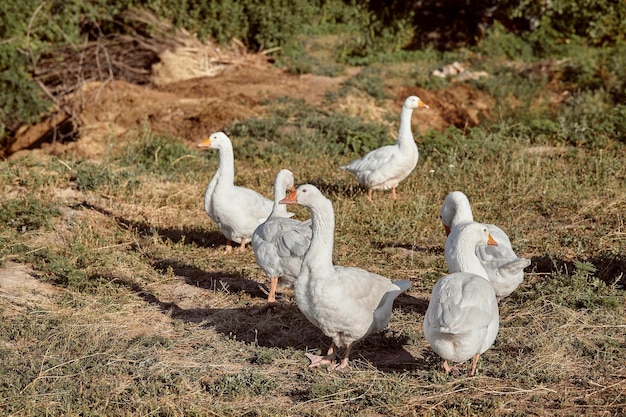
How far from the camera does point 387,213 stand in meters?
9.75

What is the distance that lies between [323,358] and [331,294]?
61cm

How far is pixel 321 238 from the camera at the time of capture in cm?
608

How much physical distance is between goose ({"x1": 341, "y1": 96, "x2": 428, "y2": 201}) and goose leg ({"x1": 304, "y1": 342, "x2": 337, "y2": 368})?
13.5 ft

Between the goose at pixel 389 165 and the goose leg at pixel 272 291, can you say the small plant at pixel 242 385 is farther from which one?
the goose at pixel 389 165

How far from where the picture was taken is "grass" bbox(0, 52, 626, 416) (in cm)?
562

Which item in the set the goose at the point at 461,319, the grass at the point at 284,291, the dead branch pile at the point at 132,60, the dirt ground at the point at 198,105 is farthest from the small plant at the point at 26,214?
the dead branch pile at the point at 132,60

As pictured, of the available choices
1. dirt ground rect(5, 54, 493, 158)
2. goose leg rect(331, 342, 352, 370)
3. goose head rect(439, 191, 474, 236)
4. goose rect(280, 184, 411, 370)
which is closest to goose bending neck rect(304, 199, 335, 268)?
goose rect(280, 184, 411, 370)

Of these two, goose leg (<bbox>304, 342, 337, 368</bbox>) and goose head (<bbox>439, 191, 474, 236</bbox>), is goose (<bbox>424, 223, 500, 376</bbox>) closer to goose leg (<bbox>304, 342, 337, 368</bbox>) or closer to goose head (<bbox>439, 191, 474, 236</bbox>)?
goose leg (<bbox>304, 342, 337, 368</bbox>)

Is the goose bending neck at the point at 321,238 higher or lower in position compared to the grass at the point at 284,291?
higher

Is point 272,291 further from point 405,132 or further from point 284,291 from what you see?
point 405,132

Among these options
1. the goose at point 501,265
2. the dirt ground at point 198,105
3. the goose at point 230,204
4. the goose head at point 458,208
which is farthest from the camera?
the dirt ground at point 198,105

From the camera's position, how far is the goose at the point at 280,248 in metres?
7.12

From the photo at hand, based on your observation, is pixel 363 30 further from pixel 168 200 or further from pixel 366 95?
pixel 168 200

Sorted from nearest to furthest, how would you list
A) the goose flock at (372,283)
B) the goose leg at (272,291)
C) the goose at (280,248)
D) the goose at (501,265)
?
the goose flock at (372,283) → the goose at (501,265) → the goose at (280,248) → the goose leg at (272,291)
